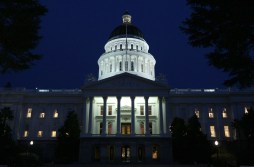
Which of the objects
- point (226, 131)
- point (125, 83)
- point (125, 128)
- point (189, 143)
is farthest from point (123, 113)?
point (226, 131)

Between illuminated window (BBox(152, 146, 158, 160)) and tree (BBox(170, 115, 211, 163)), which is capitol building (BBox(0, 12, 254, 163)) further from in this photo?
tree (BBox(170, 115, 211, 163))

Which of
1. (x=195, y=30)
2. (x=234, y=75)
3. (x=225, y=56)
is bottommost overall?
(x=234, y=75)

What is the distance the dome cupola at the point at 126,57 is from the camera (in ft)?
245

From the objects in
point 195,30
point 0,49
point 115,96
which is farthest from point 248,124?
point 0,49

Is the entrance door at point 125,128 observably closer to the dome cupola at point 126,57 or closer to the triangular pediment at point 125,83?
the triangular pediment at point 125,83

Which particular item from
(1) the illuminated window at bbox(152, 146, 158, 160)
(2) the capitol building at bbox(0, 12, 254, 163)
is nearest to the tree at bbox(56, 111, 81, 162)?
(2) the capitol building at bbox(0, 12, 254, 163)

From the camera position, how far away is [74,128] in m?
53.9

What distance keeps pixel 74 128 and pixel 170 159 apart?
19.8 metres

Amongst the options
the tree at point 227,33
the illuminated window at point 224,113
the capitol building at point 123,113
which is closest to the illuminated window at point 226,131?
the capitol building at point 123,113

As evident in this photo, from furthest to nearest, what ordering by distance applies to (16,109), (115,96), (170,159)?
(16,109)
(115,96)
(170,159)

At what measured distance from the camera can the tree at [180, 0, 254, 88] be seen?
18716 millimetres

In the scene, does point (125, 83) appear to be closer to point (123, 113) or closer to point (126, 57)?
point (123, 113)

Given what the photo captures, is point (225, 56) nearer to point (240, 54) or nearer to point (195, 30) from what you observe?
point (240, 54)

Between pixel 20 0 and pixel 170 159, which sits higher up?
pixel 20 0
